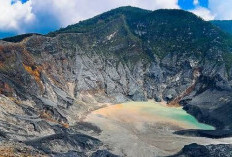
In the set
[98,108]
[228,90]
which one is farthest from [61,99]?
[228,90]

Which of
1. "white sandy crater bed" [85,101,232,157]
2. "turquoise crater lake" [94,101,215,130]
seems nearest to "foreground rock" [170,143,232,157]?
"white sandy crater bed" [85,101,232,157]

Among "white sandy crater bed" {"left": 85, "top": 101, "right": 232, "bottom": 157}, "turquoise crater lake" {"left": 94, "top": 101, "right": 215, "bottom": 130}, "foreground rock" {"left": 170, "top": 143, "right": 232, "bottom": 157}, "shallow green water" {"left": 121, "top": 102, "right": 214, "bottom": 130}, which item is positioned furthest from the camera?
"shallow green water" {"left": 121, "top": 102, "right": 214, "bottom": 130}

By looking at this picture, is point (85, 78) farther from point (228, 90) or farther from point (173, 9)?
point (173, 9)

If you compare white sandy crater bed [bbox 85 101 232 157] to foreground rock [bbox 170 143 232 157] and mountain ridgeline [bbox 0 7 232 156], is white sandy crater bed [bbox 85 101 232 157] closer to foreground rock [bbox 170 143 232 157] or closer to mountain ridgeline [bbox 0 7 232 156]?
foreground rock [bbox 170 143 232 157]

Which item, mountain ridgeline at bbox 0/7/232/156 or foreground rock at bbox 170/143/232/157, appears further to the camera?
Result: mountain ridgeline at bbox 0/7/232/156

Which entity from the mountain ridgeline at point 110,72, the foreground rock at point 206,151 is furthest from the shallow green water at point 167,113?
the foreground rock at point 206,151

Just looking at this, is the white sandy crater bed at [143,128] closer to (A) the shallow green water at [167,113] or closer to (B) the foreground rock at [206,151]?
(A) the shallow green water at [167,113]

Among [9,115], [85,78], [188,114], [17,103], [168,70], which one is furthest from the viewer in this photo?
[168,70]
